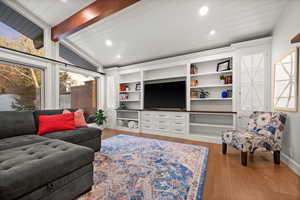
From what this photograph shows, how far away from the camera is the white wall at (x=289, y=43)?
6.11ft

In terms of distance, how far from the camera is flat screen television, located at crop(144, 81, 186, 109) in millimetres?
3754

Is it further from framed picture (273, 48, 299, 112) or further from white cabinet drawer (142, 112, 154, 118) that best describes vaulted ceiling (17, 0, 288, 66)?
white cabinet drawer (142, 112, 154, 118)

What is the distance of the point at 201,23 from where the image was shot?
104 inches

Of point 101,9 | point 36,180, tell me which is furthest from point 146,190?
point 101,9

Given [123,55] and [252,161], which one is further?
[123,55]

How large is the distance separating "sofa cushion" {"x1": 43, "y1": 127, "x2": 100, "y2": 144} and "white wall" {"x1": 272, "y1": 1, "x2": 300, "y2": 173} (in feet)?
10.7

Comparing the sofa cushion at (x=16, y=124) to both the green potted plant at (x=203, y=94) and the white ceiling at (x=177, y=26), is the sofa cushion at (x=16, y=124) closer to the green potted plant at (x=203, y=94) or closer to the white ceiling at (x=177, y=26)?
the white ceiling at (x=177, y=26)

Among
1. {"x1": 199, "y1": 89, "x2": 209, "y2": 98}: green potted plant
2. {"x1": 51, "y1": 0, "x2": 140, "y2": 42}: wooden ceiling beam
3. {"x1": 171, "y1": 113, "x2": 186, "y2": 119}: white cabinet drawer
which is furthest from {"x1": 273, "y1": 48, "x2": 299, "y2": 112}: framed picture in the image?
{"x1": 51, "y1": 0, "x2": 140, "y2": 42}: wooden ceiling beam

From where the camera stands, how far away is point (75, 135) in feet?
7.00

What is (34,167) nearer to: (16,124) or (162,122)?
(16,124)

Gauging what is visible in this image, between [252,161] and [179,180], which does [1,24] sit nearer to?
[179,180]

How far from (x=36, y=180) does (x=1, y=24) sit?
3372 mm

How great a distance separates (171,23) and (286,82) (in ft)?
7.76

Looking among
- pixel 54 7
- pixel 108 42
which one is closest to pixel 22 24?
pixel 54 7
